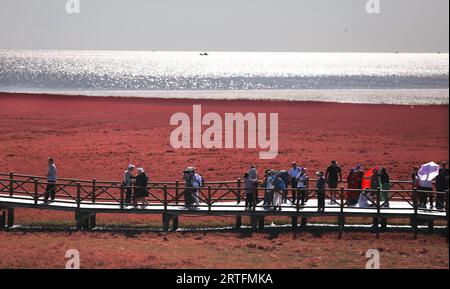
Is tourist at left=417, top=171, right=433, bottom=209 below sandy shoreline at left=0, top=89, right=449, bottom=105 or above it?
below

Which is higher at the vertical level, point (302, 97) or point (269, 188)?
point (302, 97)

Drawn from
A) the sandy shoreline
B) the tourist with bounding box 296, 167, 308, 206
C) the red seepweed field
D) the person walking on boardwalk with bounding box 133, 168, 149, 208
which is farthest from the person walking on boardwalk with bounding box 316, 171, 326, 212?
the sandy shoreline

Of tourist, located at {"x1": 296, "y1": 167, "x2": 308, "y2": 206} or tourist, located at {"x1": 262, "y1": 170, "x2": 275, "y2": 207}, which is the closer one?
tourist, located at {"x1": 262, "y1": 170, "x2": 275, "y2": 207}

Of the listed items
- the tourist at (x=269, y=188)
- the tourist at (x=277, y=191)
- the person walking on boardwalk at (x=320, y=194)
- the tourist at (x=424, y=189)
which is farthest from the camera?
the tourist at (x=269, y=188)

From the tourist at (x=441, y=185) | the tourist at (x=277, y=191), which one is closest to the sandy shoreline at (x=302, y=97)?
the tourist at (x=441, y=185)

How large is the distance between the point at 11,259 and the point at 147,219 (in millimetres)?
7603

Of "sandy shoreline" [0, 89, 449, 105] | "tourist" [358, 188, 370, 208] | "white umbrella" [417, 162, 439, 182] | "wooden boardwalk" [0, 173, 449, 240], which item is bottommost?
"wooden boardwalk" [0, 173, 449, 240]

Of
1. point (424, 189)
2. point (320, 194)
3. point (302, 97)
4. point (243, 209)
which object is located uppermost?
point (302, 97)

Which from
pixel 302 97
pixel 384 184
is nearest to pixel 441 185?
pixel 384 184

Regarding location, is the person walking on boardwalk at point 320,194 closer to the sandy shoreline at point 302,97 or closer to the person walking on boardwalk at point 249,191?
the person walking on boardwalk at point 249,191

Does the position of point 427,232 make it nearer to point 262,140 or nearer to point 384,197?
point 384,197

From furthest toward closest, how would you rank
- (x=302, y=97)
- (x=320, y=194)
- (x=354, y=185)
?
(x=302, y=97) → (x=354, y=185) → (x=320, y=194)

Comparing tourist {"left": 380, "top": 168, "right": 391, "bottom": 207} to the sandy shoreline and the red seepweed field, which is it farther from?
the sandy shoreline

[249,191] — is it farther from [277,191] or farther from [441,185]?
[441,185]
